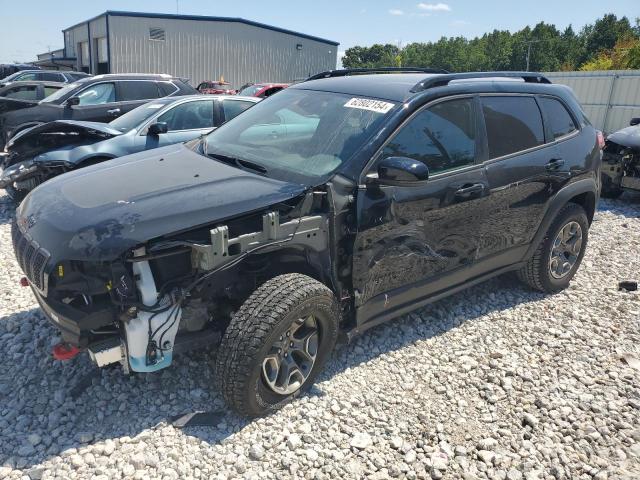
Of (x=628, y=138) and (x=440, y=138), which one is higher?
(x=440, y=138)

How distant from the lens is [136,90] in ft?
31.9

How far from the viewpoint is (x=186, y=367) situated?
338cm

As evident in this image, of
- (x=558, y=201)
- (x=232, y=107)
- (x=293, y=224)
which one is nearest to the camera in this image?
(x=293, y=224)

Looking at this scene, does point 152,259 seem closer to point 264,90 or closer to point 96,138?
point 96,138

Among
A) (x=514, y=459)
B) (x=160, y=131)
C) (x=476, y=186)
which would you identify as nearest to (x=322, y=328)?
(x=514, y=459)

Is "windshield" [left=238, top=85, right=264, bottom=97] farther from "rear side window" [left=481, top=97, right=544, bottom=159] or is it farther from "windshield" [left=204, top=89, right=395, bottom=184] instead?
"rear side window" [left=481, top=97, right=544, bottom=159]

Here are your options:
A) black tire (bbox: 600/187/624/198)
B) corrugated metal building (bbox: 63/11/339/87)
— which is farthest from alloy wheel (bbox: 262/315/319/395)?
corrugated metal building (bbox: 63/11/339/87)

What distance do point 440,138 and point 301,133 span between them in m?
0.96

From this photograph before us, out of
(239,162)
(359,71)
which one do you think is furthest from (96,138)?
(239,162)

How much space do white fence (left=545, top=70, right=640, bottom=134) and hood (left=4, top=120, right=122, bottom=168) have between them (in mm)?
15544

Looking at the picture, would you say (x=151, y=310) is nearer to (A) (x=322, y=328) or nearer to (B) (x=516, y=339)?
(A) (x=322, y=328)

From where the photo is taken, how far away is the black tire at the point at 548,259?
4500mm

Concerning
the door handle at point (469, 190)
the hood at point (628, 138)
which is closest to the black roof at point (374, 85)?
the door handle at point (469, 190)

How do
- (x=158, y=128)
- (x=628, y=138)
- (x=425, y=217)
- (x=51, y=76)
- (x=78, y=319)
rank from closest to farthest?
(x=78, y=319)
(x=425, y=217)
(x=158, y=128)
(x=628, y=138)
(x=51, y=76)
